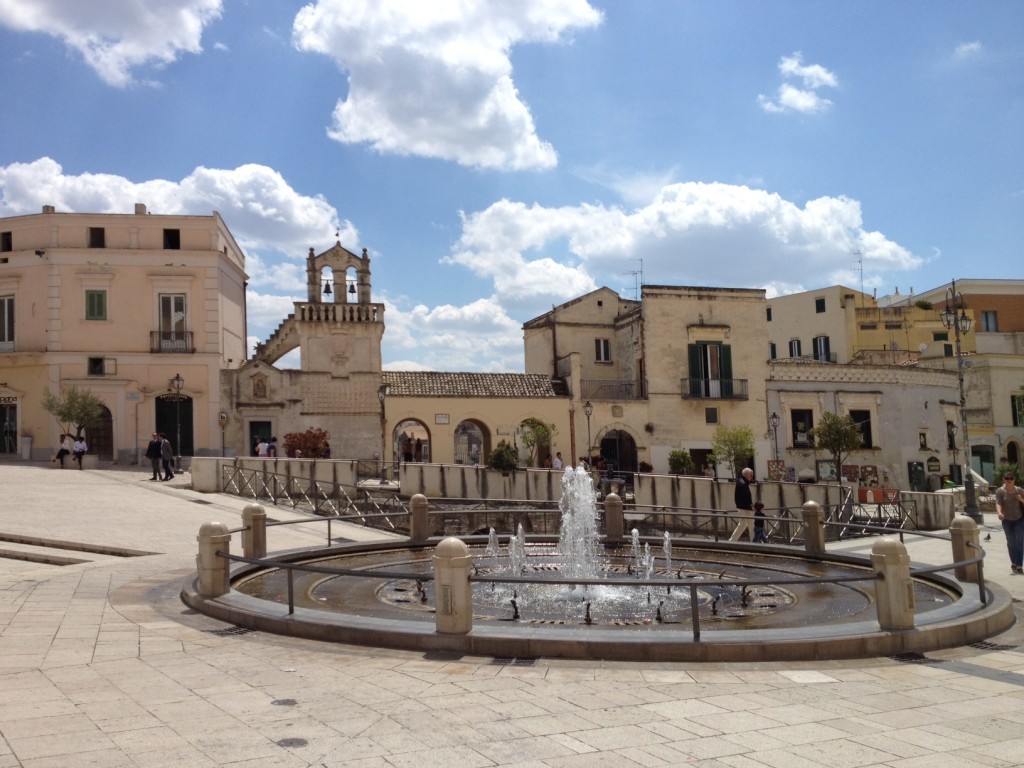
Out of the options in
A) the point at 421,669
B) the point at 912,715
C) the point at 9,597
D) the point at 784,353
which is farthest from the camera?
the point at 784,353

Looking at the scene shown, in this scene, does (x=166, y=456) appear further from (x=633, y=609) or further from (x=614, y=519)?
(x=633, y=609)

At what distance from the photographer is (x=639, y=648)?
804 centimetres

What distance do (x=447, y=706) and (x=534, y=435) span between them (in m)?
28.1

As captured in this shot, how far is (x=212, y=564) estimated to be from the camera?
1061 centimetres

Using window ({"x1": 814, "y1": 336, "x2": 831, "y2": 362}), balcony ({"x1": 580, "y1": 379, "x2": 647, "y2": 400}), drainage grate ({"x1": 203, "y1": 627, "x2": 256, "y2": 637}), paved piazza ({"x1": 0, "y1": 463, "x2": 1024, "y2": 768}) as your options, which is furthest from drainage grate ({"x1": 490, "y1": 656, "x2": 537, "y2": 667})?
window ({"x1": 814, "y1": 336, "x2": 831, "y2": 362})

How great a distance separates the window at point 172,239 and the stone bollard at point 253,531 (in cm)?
2352

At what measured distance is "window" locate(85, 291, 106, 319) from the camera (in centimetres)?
3344

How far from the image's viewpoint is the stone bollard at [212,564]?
10.6 m

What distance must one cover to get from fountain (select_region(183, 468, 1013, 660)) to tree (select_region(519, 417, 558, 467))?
49.1 ft

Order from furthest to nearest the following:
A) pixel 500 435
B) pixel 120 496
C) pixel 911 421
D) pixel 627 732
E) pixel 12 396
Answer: pixel 911 421, pixel 500 435, pixel 12 396, pixel 120 496, pixel 627 732

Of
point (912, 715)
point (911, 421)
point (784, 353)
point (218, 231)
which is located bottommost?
point (912, 715)

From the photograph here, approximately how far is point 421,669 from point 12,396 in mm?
31396

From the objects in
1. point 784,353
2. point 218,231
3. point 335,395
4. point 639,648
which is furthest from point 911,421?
point 639,648

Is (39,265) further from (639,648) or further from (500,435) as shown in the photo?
(639,648)
